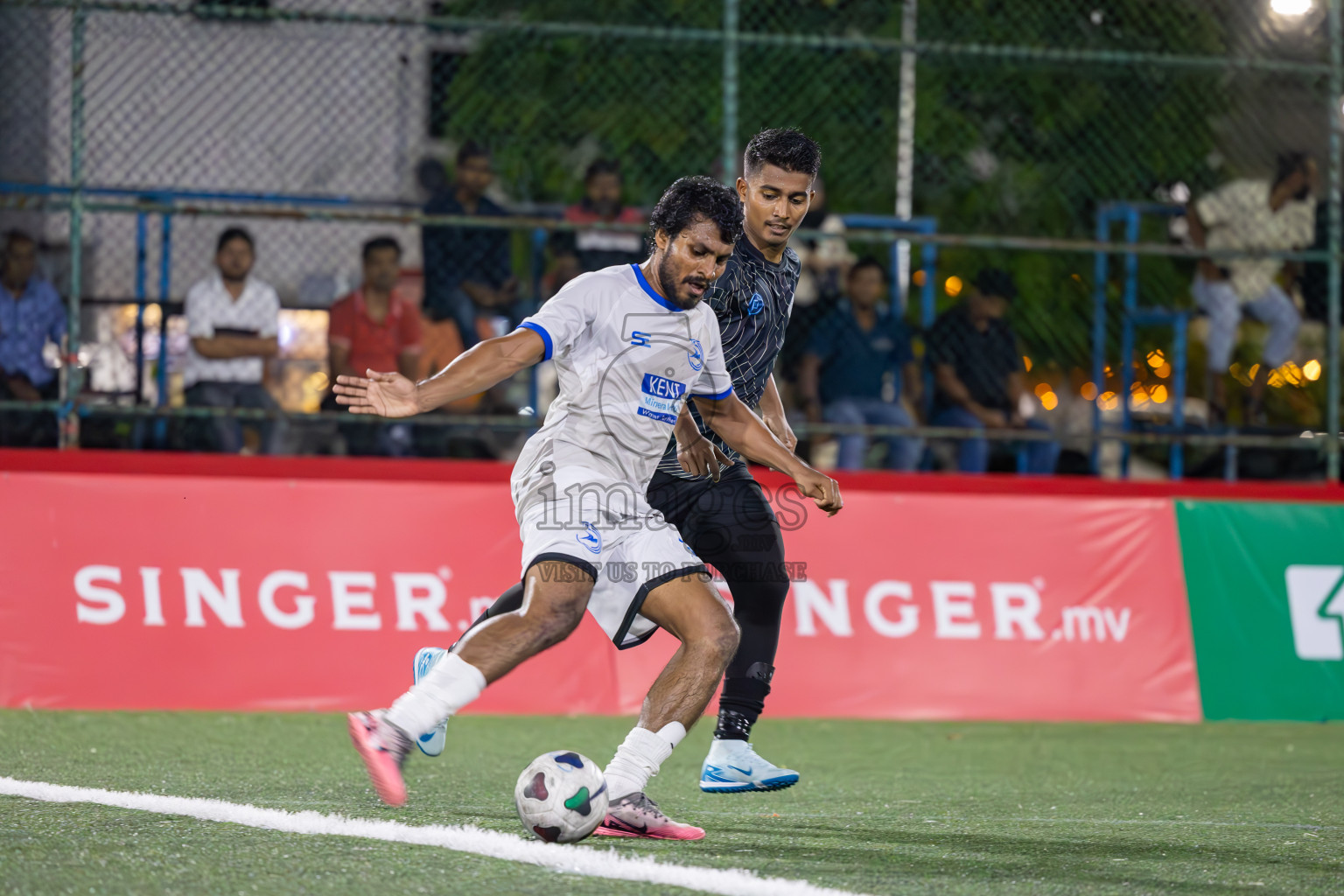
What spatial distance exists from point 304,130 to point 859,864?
1202 centimetres

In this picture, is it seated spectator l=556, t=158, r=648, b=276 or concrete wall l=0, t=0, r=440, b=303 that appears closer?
seated spectator l=556, t=158, r=648, b=276

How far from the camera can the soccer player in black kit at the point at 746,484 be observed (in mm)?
5250

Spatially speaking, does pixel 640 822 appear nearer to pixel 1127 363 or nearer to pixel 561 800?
pixel 561 800

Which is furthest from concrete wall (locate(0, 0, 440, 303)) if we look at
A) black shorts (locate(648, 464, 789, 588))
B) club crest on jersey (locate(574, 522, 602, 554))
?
club crest on jersey (locate(574, 522, 602, 554))

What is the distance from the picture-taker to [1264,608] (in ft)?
27.1

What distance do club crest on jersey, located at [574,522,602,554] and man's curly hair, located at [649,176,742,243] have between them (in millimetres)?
869

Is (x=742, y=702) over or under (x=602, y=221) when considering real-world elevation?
under

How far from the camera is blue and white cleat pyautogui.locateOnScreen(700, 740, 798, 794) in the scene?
520 cm

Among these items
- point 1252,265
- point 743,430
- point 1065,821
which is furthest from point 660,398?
point 1252,265

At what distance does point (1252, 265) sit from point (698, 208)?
694 cm

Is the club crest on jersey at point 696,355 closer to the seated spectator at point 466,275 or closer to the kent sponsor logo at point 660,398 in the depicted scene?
the kent sponsor logo at point 660,398

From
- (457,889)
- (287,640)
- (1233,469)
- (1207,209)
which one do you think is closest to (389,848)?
(457,889)

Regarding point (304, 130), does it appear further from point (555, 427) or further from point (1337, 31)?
point (555, 427)

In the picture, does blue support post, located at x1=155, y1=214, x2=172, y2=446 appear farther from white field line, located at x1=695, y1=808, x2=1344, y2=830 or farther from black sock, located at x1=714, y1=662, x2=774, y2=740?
white field line, located at x1=695, y1=808, x2=1344, y2=830
